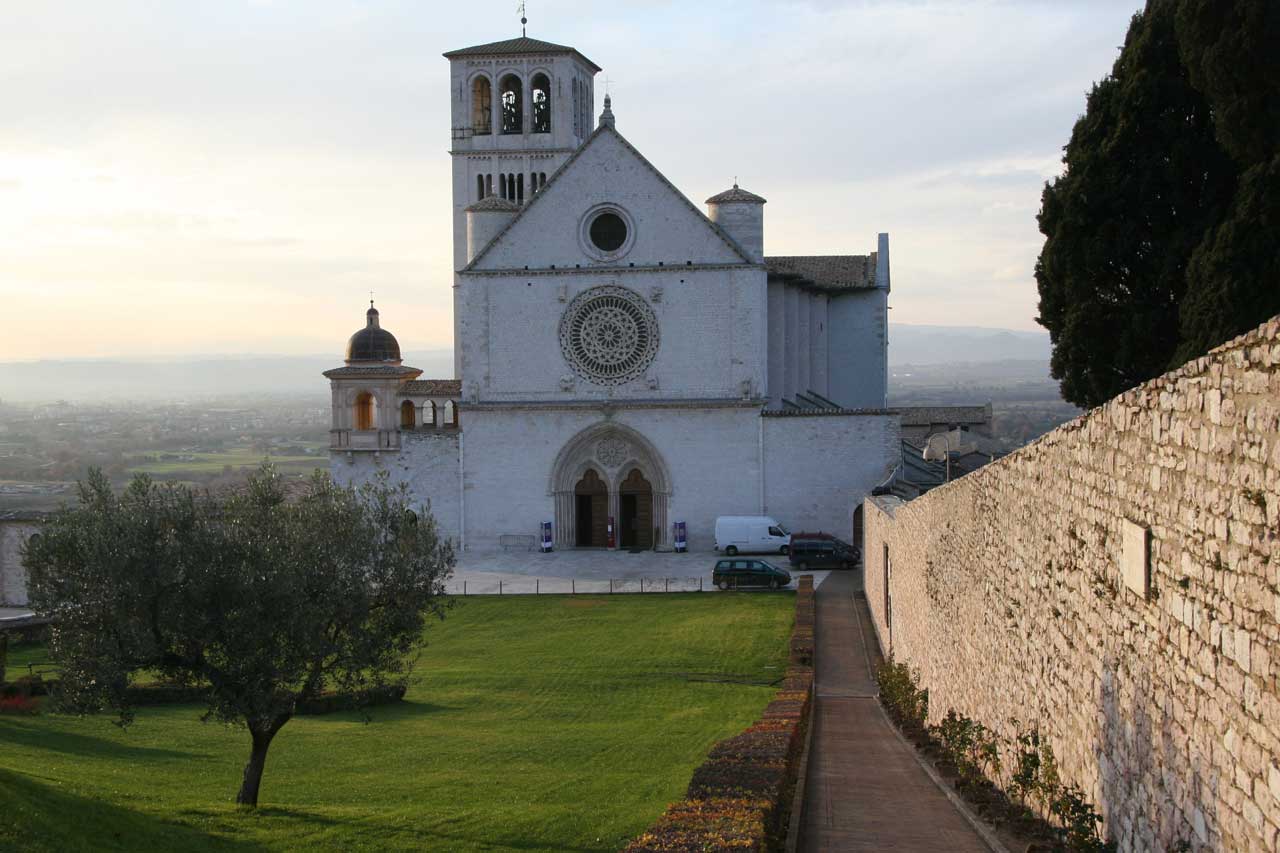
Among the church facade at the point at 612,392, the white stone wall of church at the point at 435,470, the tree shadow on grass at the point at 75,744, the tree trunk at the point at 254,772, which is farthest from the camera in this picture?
the white stone wall of church at the point at 435,470

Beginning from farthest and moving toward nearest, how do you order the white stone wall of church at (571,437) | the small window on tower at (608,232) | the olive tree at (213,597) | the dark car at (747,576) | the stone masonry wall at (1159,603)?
the small window on tower at (608,232), the white stone wall of church at (571,437), the dark car at (747,576), the olive tree at (213,597), the stone masonry wall at (1159,603)

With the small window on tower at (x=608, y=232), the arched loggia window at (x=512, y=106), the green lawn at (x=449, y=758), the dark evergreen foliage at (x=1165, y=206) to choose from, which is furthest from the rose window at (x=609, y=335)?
the dark evergreen foliage at (x=1165, y=206)

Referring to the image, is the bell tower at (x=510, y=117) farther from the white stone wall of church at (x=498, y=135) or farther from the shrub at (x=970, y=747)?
the shrub at (x=970, y=747)

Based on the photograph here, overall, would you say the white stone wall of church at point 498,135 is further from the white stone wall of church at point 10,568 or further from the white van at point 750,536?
the white stone wall of church at point 10,568

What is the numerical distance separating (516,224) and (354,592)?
34422 millimetres

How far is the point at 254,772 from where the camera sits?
54.9 feet

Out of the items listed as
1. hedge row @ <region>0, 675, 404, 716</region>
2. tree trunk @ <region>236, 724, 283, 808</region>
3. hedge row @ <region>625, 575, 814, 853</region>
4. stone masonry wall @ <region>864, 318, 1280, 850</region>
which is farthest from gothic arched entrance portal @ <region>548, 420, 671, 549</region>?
stone masonry wall @ <region>864, 318, 1280, 850</region>

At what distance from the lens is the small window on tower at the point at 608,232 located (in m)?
50.3

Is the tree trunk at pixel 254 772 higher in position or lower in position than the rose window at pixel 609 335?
lower

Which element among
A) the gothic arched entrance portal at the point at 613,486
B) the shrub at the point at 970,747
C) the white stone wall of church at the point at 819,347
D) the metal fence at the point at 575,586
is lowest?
the metal fence at the point at 575,586

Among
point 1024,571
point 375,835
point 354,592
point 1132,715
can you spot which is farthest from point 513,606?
point 1132,715

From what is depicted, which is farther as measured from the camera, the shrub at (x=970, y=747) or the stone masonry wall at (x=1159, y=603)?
the shrub at (x=970, y=747)

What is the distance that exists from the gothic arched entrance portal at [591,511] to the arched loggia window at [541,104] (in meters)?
17.4

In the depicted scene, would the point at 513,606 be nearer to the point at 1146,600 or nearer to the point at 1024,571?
the point at 1024,571
